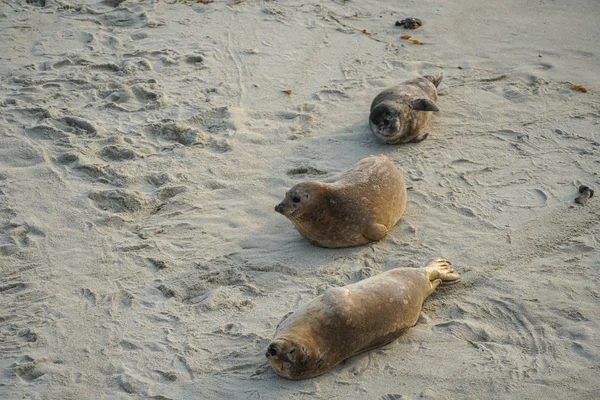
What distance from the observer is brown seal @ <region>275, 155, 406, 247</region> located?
5.27 meters

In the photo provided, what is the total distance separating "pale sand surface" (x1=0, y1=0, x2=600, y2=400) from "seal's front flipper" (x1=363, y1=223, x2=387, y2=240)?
0.08 m

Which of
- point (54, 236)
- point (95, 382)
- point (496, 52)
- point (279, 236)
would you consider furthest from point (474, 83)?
point (95, 382)

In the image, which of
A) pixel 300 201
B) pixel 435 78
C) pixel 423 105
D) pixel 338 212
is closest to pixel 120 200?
pixel 300 201

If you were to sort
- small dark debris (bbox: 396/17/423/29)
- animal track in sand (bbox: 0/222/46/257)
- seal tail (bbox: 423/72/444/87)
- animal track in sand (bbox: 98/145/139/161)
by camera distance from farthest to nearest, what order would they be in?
small dark debris (bbox: 396/17/423/29)
seal tail (bbox: 423/72/444/87)
animal track in sand (bbox: 98/145/139/161)
animal track in sand (bbox: 0/222/46/257)

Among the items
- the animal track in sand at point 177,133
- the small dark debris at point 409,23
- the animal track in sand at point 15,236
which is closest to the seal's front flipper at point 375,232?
the animal track in sand at point 177,133

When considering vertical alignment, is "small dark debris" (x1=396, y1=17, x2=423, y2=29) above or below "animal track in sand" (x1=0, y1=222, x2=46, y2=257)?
above

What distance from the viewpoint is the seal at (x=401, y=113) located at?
657cm

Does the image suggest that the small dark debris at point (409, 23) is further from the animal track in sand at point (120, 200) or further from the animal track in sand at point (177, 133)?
the animal track in sand at point (120, 200)

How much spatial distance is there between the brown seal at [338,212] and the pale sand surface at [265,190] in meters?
0.13

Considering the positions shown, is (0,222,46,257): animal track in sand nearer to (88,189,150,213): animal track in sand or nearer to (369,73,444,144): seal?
(88,189,150,213): animal track in sand

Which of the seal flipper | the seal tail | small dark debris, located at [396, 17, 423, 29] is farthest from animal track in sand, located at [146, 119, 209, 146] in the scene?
small dark debris, located at [396, 17, 423, 29]

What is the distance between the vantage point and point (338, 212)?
5320 mm

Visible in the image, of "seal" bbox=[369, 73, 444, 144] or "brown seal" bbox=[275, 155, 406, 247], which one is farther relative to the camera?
"seal" bbox=[369, 73, 444, 144]

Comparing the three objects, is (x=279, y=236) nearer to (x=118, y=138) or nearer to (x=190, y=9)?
(x=118, y=138)
